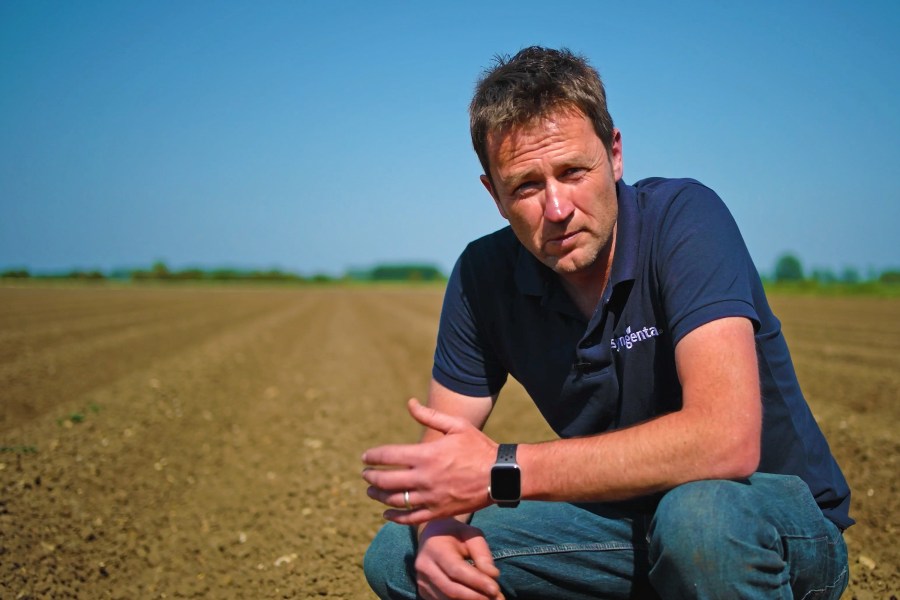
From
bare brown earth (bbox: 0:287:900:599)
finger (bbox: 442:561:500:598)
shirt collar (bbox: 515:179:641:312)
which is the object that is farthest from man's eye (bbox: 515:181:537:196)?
bare brown earth (bbox: 0:287:900:599)

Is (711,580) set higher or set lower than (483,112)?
lower

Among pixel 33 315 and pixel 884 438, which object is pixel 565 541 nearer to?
pixel 884 438

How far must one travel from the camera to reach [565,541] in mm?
2604

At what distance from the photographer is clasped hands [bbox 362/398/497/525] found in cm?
212

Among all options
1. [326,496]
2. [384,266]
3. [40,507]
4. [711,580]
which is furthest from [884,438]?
[384,266]

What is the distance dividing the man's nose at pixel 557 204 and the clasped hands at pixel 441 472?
73 centimetres

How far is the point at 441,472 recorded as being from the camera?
2.13 meters

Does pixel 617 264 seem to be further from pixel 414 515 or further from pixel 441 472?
pixel 414 515

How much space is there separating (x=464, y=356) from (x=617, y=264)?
2.26 ft

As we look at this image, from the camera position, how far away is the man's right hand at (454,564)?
223 centimetres

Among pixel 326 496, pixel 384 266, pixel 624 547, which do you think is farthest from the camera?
pixel 384 266

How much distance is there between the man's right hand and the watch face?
27 centimetres

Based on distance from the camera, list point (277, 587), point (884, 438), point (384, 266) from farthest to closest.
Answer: point (384, 266), point (884, 438), point (277, 587)

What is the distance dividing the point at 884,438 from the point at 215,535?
219 inches
